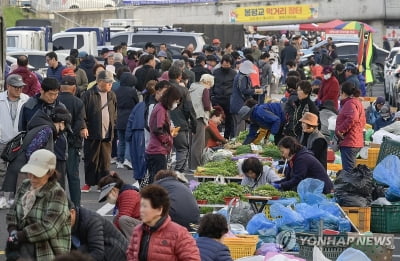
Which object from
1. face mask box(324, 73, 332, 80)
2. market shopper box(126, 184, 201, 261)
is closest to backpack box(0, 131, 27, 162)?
market shopper box(126, 184, 201, 261)

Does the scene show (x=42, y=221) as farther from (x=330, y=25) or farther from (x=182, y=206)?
(x=330, y=25)

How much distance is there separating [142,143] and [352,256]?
23.7ft

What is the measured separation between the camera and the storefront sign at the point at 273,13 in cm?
6159

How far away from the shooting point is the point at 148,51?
30500 millimetres

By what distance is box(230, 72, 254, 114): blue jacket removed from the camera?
75.6 feet

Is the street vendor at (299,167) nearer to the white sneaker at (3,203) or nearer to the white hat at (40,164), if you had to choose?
the white sneaker at (3,203)

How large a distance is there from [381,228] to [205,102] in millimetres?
6586

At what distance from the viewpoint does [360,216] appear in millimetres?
14367

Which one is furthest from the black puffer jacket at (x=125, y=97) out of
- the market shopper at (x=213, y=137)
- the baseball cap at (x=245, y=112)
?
the baseball cap at (x=245, y=112)

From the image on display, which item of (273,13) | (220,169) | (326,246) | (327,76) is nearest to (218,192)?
(326,246)

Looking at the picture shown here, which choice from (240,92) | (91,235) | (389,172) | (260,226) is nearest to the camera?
(91,235)

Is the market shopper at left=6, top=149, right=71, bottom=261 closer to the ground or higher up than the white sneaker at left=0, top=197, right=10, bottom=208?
higher up

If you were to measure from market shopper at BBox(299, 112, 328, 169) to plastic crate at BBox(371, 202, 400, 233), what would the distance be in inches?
60.8

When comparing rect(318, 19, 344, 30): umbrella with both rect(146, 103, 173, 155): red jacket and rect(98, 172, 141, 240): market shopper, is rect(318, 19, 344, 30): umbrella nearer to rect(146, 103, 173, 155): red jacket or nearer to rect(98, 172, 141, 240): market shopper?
rect(146, 103, 173, 155): red jacket
